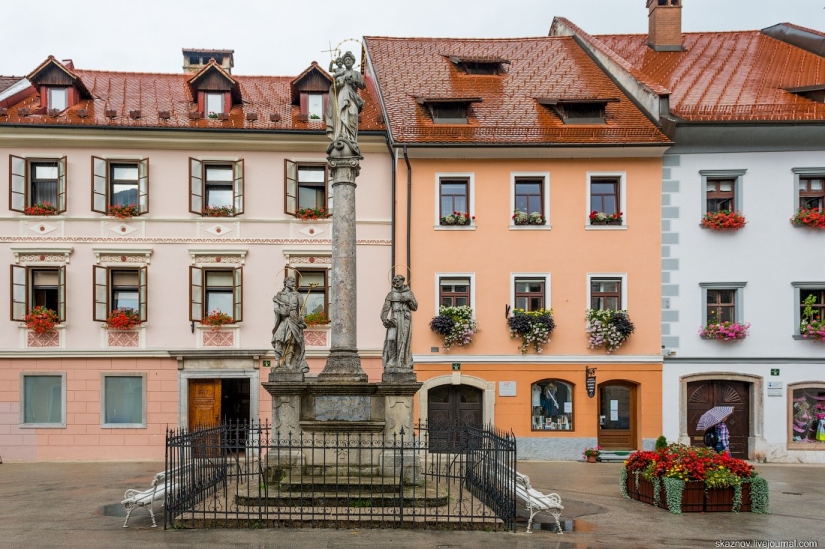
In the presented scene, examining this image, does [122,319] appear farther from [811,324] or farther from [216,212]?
[811,324]

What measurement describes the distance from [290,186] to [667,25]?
44.8ft

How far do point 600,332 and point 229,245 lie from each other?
9646mm

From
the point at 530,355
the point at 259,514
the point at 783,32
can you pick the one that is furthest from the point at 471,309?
the point at 783,32

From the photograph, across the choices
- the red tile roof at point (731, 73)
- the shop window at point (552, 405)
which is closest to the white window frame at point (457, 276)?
the shop window at point (552, 405)

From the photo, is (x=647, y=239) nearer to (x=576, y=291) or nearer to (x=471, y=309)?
(x=576, y=291)

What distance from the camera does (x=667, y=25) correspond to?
2797 cm

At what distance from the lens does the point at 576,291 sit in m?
22.4

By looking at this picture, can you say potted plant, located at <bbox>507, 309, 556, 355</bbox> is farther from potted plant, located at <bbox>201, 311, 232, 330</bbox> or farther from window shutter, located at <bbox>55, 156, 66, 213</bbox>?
window shutter, located at <bbox>55, 156, 66, 213</bbox>

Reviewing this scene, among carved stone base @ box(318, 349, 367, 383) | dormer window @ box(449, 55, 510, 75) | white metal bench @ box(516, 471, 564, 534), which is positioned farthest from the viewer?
dormer window @ box(449, 55, 510, 75)

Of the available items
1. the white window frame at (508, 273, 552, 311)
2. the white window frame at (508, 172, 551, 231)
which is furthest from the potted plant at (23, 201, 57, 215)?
the white window frame at (508, 273, 552, 311)

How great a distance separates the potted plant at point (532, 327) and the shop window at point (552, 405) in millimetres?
1039

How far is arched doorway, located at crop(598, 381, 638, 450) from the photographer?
22.4 metres

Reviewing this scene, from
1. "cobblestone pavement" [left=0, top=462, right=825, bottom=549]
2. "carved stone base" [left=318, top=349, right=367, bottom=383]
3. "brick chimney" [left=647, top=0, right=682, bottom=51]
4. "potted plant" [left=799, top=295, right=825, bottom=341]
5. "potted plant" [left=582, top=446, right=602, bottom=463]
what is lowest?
"potted plant" [left=582, top=446, right=602, bottom=463]

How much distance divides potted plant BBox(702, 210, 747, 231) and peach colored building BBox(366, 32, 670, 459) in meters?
1.26
